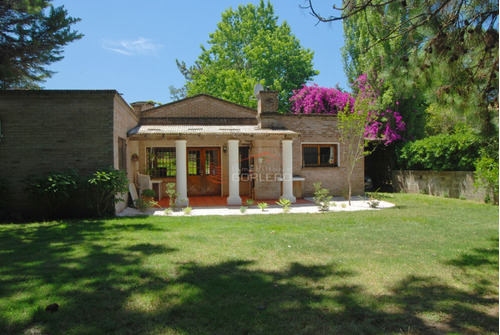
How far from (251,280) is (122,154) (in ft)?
28.8

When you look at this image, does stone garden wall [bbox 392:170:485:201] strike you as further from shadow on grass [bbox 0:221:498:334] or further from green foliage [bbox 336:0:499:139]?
shadow on grass [bbox 0:221:498:334]

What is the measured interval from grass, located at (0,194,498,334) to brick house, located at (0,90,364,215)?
2.91 meters

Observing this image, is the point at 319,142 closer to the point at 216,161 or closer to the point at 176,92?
the point at 216,161

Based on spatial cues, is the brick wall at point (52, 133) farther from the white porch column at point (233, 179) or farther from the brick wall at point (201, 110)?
the brick wall at point (201, 110)

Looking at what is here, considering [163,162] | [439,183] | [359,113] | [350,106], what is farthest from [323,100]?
[163,162]

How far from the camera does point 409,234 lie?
23.1 feet

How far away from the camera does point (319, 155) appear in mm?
15758

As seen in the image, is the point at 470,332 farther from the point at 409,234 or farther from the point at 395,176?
the point at 395,176

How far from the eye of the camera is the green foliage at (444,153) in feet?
43.4

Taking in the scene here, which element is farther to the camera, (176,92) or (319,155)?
(176,92)

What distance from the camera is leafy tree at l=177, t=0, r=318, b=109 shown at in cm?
3160

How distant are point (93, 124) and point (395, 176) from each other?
15016 millimetres

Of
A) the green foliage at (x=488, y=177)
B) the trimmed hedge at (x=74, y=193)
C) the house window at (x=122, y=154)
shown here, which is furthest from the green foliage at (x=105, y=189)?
the green foliage at (x=488, y=177)

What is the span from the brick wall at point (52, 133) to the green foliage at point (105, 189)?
557 mm
